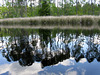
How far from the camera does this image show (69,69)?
8.27ft

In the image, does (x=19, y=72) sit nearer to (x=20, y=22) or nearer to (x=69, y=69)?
(x=69, y=69)

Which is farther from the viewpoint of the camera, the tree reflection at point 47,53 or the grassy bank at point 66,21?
the grassy bank at point 66,21

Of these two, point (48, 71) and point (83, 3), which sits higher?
point (83, 3)

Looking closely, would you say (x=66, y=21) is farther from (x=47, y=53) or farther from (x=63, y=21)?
(x=47, y=53)

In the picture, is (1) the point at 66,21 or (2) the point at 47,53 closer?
(2) the point at 47,53

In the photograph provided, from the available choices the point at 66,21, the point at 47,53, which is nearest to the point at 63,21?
the point at 66,21

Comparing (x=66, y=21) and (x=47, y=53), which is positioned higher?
(x=47, y=53)

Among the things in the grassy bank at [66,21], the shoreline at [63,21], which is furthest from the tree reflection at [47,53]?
the grassy bank at [66,21]

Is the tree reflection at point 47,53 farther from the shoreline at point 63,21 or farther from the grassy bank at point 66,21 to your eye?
the grassy bank at point 66,21

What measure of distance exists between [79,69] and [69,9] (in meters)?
51.2

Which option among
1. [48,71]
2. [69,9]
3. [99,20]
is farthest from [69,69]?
[69,9]

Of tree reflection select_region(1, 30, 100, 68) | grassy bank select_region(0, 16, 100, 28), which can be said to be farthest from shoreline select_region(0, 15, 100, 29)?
tree reflection select_region(1, 30, 100, 68)

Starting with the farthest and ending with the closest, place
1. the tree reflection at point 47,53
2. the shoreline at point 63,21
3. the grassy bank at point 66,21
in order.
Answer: the grassy bank at point 66,21 < the shoreline at point 63,21 < the tree reflection at point 47,53

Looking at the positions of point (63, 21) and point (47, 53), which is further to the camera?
point (63, 21)
